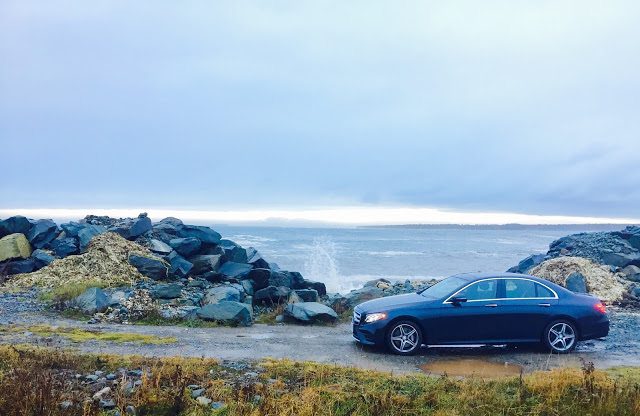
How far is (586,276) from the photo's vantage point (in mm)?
21359

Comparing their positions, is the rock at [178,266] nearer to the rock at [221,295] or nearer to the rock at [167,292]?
the rock at [221,295]

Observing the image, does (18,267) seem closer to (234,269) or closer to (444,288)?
(234,269)

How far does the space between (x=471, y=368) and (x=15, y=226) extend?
19.3 meters

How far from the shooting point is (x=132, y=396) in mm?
8055

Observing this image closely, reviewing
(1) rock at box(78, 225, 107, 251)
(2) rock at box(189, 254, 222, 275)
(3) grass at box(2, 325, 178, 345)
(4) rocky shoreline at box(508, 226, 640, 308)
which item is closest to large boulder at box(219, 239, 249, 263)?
(2) rock at box(189, 254, 222, 275)

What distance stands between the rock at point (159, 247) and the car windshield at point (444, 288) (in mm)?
11777

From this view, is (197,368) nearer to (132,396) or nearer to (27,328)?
(132,396)

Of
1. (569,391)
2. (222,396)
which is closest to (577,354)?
(569,391)

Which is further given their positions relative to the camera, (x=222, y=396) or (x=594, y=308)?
(x=594, y=308)

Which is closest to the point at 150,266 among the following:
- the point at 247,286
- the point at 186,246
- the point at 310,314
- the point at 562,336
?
the point at 186,246

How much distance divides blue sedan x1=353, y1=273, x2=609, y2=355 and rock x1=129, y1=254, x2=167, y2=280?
937 cm

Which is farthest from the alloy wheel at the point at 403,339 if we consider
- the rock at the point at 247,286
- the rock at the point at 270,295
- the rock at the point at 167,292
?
the rock at the point at 247,286

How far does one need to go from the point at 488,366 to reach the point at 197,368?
17.8 feet

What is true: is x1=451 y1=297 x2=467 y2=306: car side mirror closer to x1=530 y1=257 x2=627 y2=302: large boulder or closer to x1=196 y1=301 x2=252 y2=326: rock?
x1=196 y1=301 x2=252 y2=326: rock
